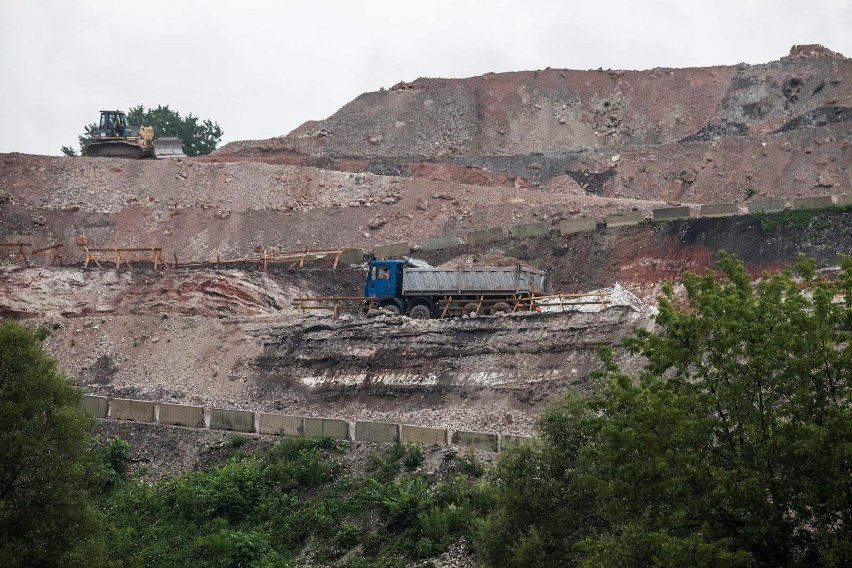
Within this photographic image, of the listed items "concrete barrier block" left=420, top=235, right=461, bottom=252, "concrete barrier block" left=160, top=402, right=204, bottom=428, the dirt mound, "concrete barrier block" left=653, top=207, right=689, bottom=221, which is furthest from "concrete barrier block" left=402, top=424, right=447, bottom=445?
the dirt mound

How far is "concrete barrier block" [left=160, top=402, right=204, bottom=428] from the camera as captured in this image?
38.2 metres

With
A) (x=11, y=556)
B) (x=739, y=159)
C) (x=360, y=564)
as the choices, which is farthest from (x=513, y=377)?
(x=739, y=159)

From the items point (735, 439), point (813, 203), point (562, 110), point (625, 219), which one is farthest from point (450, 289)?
point (562, 110)

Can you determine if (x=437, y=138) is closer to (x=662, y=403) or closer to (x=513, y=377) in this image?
(x=513, y=377)

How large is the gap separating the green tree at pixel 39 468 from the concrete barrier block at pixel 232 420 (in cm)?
895

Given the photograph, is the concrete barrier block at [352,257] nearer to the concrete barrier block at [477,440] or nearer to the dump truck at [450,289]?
the dump truck at [450,289]

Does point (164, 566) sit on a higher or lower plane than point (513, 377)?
lower

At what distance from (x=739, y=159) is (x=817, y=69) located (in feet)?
44.5

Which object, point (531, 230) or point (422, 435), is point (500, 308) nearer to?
point (422, 435)

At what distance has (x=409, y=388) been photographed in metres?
39.4

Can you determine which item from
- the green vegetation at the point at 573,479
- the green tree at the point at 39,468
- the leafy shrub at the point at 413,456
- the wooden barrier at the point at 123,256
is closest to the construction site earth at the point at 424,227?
the wooden barrier at the point at 123,256

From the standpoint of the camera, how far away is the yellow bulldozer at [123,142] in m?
67.1

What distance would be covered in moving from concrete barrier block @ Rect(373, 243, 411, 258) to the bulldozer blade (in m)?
20.3

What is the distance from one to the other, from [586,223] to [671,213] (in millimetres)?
3467
